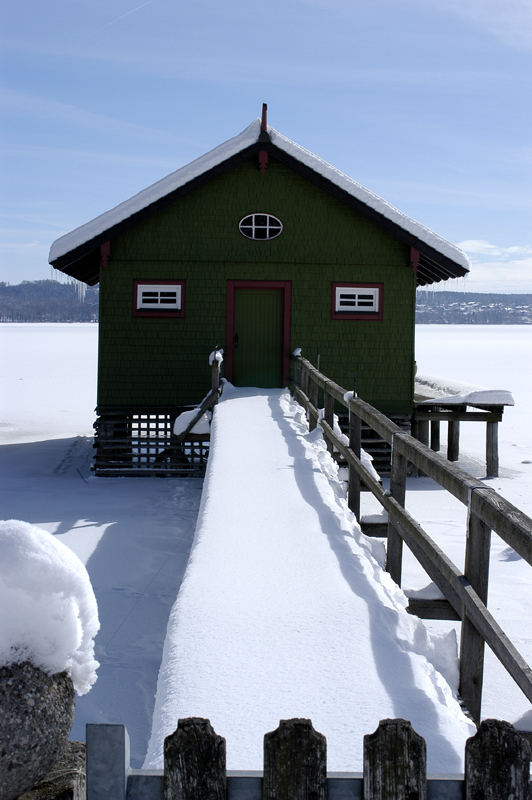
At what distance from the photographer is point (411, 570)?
9.24 metres

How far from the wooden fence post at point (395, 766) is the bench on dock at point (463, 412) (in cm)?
1326

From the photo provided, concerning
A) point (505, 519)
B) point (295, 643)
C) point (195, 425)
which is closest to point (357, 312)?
point (195, 425)

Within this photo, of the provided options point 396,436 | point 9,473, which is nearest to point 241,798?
point 396,436

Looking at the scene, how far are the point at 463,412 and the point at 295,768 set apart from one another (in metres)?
14.0

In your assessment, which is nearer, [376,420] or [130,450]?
[376,420]

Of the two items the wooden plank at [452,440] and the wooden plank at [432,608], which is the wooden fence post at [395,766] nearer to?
the wooden plank at [432,608]

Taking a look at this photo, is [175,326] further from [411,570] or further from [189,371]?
Result: [411,570]

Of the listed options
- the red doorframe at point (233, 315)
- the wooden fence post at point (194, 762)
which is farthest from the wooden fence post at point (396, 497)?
the red doorframe at point (233, 315)

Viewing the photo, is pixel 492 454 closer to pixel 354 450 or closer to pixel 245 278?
pixel 245 278

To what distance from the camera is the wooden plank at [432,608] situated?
5.41 metres

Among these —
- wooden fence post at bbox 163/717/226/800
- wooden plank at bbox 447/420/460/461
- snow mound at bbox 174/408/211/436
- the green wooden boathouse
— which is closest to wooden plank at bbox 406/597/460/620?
wooden fence post at bbox 163/717/226/800

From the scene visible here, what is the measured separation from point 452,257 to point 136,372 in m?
5.98

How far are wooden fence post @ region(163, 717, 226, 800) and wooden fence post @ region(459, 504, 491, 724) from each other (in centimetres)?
211

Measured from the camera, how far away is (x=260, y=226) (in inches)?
604
